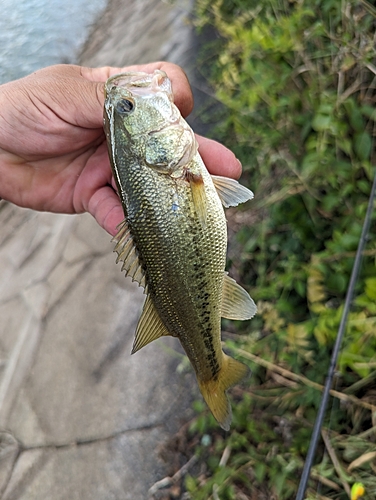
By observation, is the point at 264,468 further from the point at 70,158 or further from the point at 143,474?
the point at 70,158

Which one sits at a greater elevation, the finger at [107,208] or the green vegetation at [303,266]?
the finger at [107,208]

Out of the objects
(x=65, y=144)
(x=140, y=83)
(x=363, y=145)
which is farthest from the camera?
(x=363, y=145)

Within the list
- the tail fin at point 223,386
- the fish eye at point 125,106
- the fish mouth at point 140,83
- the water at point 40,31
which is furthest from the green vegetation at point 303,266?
the water at point 40,31

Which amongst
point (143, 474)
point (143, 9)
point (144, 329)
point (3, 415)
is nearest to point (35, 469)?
point (3, 415)

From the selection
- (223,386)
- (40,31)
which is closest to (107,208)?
(223,386)

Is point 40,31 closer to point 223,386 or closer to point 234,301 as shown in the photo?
point 234,301

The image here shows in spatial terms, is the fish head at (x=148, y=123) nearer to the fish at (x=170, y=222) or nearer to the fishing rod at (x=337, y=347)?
the fish at (x=170, y=222)
